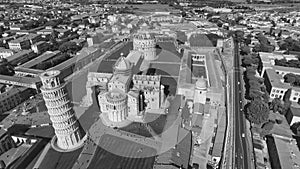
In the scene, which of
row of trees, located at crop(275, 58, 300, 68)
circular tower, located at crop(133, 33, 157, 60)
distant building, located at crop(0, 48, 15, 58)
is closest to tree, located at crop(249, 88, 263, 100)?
row of trees, located at crop(275, 58, 300, 68)

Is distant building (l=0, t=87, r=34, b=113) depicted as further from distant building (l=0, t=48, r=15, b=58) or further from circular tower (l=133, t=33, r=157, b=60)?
circular tower (l=133, t=33, r=157, b=60)

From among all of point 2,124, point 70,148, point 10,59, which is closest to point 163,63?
point 70,148

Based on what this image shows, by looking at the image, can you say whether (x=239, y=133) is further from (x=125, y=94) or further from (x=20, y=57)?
(x=20, y=57)

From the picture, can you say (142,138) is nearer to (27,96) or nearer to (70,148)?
(70,148)

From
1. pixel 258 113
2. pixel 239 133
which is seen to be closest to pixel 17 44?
pixel 239 133

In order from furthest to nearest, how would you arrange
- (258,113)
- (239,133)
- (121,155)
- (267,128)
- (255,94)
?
(255,94)
(258,113)
(239,133)
(267,128)
(121,155)

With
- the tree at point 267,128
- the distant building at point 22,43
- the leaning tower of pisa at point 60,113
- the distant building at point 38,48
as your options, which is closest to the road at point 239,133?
the tree at point 267,128
